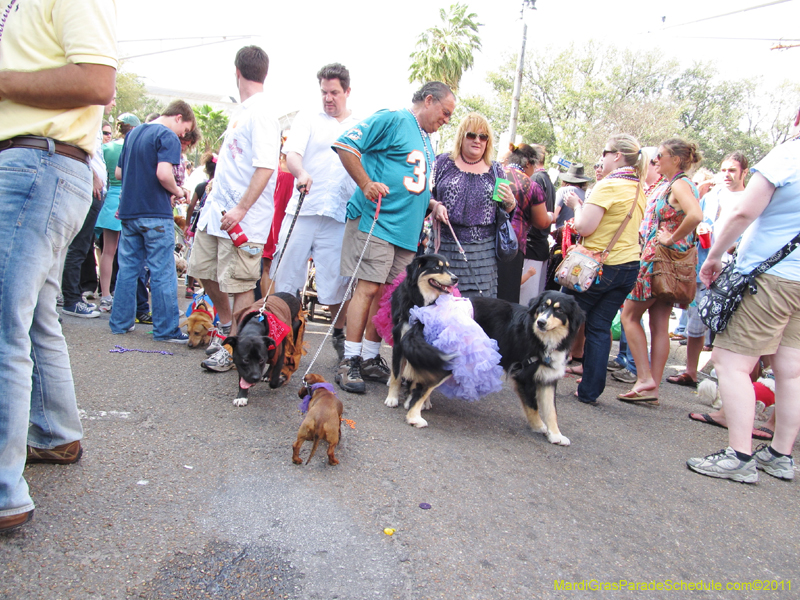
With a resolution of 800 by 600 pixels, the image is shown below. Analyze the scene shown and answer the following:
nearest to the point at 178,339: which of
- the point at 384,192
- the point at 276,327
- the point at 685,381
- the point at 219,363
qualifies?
the point at 219,363

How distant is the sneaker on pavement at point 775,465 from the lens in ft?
10.8

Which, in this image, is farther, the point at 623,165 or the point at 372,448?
the point at 623,165

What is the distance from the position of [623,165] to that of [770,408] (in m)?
2.59

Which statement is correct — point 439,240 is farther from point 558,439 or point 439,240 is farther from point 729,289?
point 729,289

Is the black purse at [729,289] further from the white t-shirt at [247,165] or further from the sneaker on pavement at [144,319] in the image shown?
the sneaker on pavement at [144,319]

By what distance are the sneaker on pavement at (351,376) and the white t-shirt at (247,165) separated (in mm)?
1185

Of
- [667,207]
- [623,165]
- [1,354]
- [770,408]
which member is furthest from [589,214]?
[1,354]

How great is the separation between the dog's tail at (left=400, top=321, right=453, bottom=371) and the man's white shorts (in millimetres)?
1215

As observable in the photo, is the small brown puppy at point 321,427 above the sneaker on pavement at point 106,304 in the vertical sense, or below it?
Answer: above

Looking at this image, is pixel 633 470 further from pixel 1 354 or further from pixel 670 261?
pixel 1 354

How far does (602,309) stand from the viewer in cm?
437

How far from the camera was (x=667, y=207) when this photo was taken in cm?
466

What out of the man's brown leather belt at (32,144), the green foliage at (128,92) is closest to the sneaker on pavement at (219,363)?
the man's brown leather belt at (32,144)

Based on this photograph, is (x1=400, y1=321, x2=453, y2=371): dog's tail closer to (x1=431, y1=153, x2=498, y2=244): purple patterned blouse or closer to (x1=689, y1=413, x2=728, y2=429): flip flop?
(x1=431, y1=153, x2=498, y2=244): purple patterned blouse
